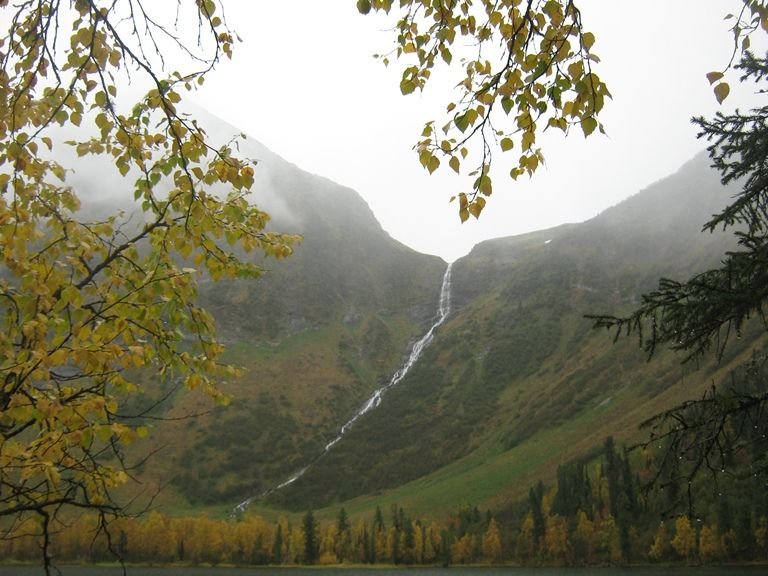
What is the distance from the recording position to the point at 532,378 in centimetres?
12962

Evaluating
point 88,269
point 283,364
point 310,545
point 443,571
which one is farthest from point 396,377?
point 88,269

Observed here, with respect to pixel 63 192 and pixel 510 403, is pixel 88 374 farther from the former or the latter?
pixel 510 403

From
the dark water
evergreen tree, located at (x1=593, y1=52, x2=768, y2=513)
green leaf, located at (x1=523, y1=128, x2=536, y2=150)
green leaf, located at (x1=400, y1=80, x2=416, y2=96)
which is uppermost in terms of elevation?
green leaf, located at (x1=400, y1=80, x2=416, y2=96)

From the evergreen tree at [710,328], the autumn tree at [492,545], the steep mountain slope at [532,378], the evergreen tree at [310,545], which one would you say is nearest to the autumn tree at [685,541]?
the steep mountain slope at [532,378]

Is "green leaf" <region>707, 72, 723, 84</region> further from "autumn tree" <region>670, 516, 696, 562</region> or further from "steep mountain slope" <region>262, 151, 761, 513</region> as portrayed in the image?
"steep mountain slope" <region>262, 151, 761, 513</region>

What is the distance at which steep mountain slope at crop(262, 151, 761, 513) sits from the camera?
99.7 m

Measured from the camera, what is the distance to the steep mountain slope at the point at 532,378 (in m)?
99.7

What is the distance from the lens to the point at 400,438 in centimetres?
12375

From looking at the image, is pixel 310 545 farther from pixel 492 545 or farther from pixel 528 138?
pixel 528 138

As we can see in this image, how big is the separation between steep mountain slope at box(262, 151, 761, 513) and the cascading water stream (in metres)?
2.44

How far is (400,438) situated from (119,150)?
123594mm

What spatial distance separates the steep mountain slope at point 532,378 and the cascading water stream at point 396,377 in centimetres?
244

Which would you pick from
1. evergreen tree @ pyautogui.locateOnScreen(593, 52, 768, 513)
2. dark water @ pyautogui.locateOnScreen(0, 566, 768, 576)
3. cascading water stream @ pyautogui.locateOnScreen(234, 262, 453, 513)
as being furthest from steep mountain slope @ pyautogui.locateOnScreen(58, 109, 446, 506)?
evergreen tree @ pyautogui.locateOnScreen(593, 52, 768, 513)

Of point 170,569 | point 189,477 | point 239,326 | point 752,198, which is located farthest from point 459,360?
point 752,198
